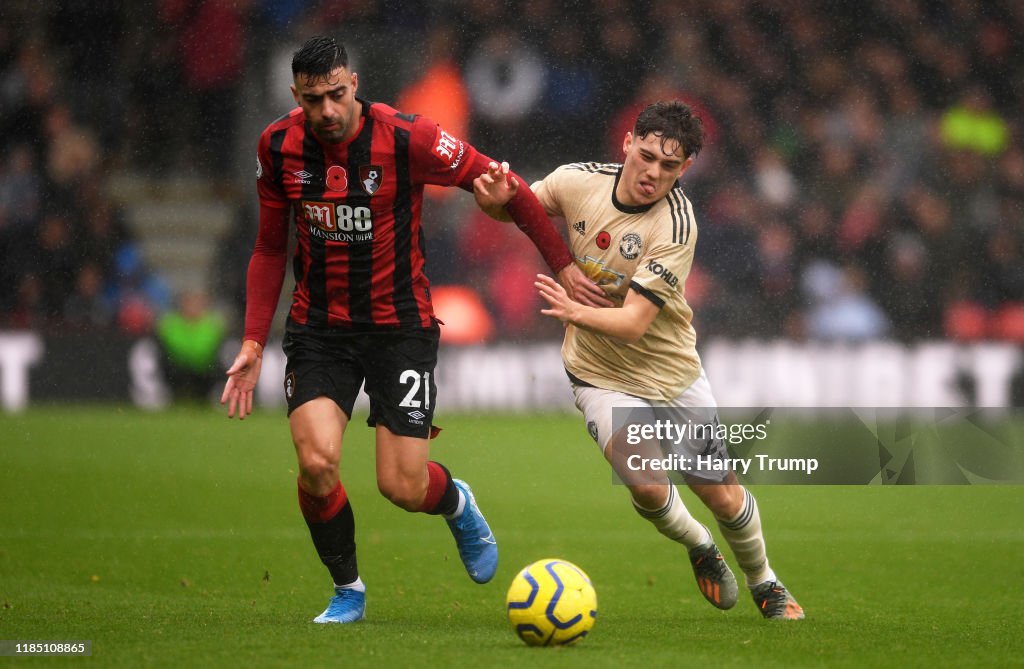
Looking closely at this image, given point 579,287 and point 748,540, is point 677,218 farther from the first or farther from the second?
point 748,540

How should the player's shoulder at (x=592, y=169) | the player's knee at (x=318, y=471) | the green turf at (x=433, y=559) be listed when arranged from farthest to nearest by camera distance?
1. the player's shoulder at (x=592, y=169)
2. the player's knee at (x=318, y=471)
3. the green turf at (x=433, y=559)

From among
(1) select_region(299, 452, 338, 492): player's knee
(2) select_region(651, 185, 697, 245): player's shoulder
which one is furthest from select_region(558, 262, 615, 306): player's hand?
(1) select_region(299, 452, 338, 492): player's knee

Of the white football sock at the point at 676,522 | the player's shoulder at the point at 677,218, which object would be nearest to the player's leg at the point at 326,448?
the white football sock at the point at 676,522

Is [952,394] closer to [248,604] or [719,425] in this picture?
[719,425]

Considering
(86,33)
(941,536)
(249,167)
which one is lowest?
(941,536)

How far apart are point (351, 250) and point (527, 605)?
1.46 m

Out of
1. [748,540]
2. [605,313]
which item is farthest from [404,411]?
[748,540]

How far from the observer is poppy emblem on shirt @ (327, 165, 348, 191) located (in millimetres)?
4836

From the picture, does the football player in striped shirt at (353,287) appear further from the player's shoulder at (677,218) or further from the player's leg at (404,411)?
the player's shoulder at (677,218)

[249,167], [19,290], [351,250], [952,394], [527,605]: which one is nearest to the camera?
[527,605]

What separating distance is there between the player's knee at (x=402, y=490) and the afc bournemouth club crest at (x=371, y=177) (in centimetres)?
103

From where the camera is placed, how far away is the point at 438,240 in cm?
1271

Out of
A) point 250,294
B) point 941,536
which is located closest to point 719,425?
point 250,294

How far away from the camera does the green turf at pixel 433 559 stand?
432cm
